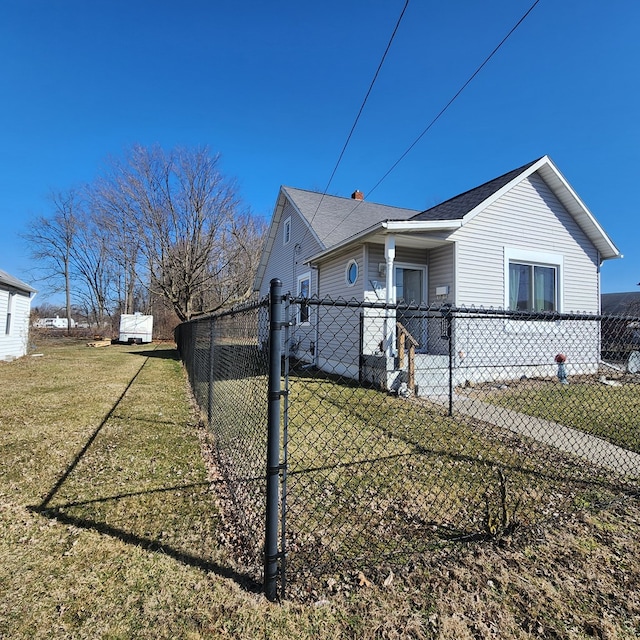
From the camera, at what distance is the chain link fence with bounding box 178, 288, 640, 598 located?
230 cm

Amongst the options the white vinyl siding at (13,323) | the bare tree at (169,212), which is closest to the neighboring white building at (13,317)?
the white vinyl siding at (13,323)

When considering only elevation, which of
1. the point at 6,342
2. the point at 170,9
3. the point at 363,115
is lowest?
the point at 6,342

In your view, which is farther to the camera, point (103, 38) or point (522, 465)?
point (103, 38)

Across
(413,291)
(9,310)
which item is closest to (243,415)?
(413,291)

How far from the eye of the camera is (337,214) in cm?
1257

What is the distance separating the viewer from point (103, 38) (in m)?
8.24

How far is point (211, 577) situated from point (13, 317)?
50.3 feet

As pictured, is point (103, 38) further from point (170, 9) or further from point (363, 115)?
point (363, 115)

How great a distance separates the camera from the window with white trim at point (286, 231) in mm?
13594

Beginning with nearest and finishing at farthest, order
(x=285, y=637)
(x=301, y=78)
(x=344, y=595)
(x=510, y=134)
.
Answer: (x=285, y=637) → (x=344, y=595) → (x=301, y=78) → (x=510, y=134)

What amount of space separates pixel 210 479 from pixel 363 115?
7.19 meters

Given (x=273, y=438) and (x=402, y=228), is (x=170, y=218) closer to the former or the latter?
(x=402, y=228)

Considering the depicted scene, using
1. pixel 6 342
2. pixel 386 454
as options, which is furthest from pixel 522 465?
pixel 6 342

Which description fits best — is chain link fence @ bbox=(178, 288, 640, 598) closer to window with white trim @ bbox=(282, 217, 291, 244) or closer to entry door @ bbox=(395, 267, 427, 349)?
entry door @ bbox=(395, 267, 427, 349)
